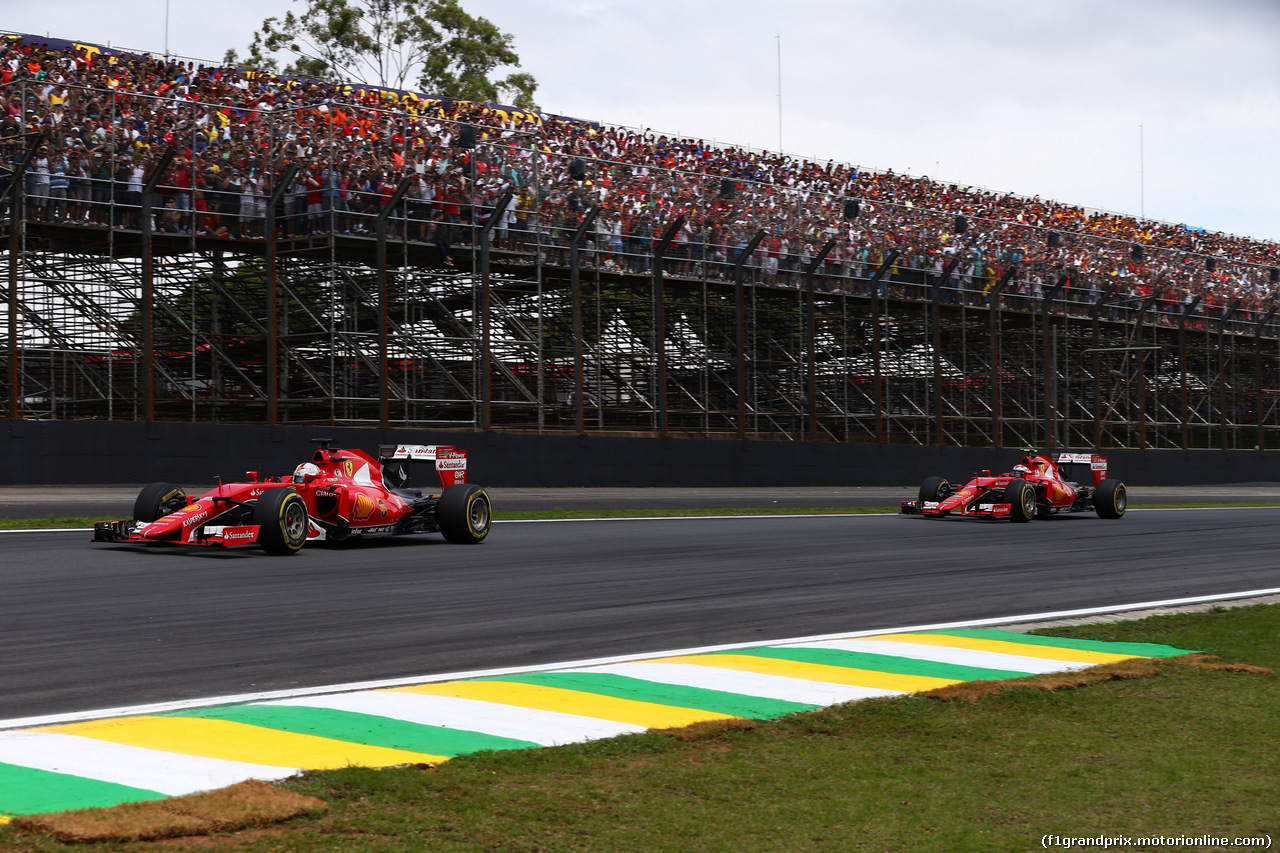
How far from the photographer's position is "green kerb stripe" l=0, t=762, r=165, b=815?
4.75 m

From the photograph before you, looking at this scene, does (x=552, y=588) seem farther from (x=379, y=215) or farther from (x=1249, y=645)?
(x=379, y=215)

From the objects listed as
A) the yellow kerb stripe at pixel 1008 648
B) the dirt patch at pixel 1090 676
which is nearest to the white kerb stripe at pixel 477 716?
the dirt patch at pixel 1090 676

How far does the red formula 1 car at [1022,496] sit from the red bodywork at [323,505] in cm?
982

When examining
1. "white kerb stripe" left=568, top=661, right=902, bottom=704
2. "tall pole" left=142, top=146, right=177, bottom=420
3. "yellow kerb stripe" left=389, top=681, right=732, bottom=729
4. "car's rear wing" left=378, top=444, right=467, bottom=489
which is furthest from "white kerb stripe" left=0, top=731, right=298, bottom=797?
"tall pole" left=142, top=146, right=177, bottom=420

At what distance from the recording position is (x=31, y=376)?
962 inches

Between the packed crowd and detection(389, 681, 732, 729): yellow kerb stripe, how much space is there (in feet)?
55.5

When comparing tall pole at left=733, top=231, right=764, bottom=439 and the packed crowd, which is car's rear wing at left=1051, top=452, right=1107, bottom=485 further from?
the packed crowd

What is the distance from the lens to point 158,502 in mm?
14945

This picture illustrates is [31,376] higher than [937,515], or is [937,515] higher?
[31,376]

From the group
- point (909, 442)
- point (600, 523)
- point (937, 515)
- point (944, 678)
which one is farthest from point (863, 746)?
point (909, 442)

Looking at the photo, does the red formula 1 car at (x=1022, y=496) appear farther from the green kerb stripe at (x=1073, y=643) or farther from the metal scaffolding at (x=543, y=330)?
the green kerb stripe at (x=1073, y=643)

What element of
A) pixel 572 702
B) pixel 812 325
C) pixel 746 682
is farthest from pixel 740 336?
pixel 572 702

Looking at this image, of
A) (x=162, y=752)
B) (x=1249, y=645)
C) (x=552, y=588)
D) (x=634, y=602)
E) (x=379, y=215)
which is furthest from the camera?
(x=379, y=215)

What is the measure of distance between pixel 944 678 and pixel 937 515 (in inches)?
628
